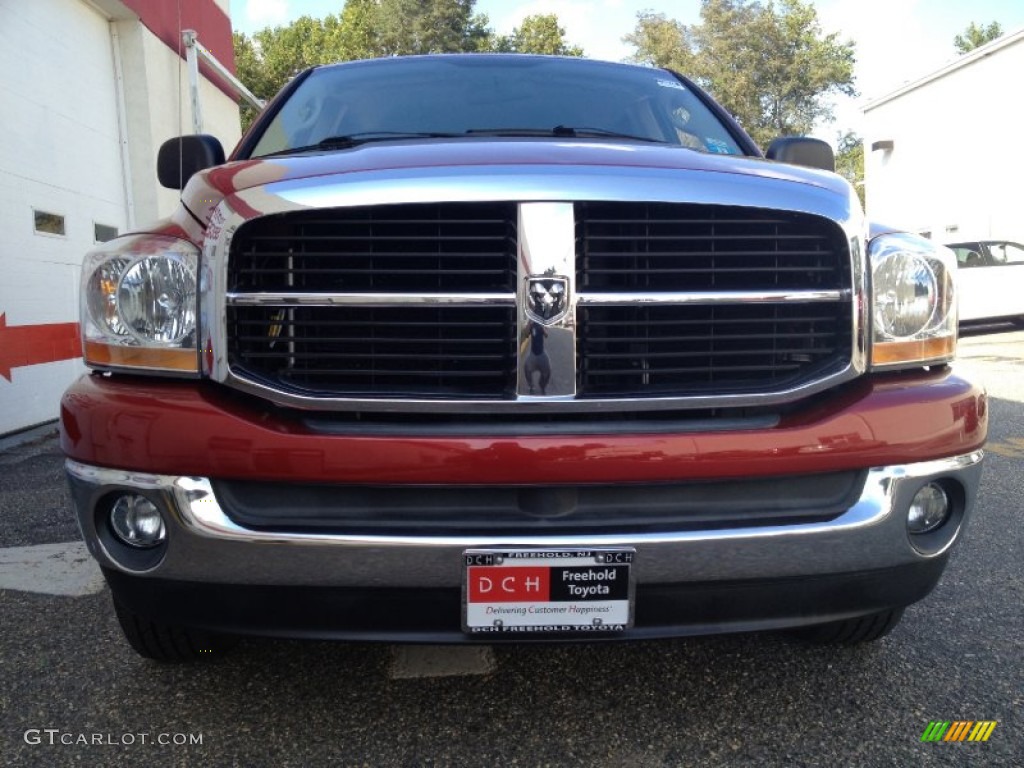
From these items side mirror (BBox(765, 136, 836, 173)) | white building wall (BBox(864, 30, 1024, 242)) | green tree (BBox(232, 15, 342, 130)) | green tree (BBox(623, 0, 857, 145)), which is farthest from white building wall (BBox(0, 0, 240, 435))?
green tree (BBox(623, 0, 857, 145))

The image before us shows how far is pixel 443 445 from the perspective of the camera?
66.3 inches

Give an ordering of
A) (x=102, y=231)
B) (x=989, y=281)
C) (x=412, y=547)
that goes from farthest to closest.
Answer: (x=989, y=281)
(x=102, y=231)
(x=412, y=547)

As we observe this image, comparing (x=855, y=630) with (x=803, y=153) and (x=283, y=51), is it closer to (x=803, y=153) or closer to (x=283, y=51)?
(x=803, y=153)

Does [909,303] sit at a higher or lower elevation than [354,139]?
lower

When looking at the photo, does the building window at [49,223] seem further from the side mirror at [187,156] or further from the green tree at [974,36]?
the green tree at [974,36]

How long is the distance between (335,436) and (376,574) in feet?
0.97

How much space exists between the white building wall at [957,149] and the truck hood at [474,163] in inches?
764

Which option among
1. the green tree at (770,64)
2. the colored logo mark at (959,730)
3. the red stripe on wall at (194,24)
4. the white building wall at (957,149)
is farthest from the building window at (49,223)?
the green tree at (770,64)

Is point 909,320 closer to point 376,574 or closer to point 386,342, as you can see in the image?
point 386,342

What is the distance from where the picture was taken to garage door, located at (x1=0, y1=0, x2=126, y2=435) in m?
6.03

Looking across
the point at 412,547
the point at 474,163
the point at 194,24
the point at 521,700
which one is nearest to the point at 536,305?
the point at 474,163

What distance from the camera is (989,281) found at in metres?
13.5

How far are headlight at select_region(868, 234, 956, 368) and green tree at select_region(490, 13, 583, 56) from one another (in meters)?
40.3

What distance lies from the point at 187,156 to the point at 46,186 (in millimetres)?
4660
